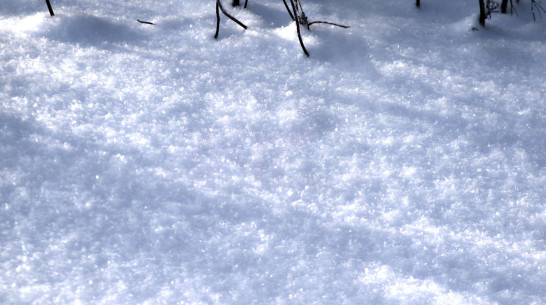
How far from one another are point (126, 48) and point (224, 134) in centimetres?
35

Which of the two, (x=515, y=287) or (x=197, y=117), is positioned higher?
(x=197, y=117)

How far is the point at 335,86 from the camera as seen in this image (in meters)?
1.13

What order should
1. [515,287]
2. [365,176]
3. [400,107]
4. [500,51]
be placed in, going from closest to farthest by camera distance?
[515,287]
[365,176]
[400,107]
[500,51]

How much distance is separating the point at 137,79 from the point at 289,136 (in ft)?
1.19

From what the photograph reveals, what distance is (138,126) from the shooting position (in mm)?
1020

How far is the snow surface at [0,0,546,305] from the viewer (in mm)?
837

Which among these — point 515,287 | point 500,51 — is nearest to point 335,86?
point 500,51

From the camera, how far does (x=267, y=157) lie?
3.28ft

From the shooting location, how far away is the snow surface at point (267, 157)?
0.84 metres

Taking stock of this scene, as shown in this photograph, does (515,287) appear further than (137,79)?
No

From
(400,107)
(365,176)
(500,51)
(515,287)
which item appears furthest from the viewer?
(500,51)

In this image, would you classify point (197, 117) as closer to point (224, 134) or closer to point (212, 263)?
point (224, 134)

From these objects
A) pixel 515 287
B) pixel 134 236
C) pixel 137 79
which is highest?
pixel 137 79

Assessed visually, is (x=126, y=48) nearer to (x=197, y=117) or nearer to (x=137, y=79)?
(x=137, y=79)
